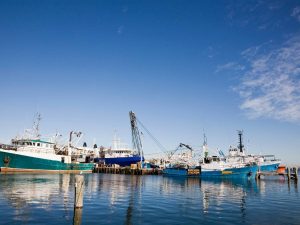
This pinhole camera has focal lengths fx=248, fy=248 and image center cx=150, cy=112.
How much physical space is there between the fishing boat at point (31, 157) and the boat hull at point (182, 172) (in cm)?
3068

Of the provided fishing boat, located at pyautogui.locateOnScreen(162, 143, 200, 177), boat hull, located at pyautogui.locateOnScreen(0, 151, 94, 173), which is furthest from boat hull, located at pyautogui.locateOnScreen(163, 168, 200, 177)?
boat hull, located at pyautogui.locateOnScreen(0, 151, 94, 173)

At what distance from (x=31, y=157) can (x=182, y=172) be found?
43.8 m

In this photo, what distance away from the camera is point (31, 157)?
2507 inches

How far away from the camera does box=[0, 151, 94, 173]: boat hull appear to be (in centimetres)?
5997

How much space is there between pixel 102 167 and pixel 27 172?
35.8m

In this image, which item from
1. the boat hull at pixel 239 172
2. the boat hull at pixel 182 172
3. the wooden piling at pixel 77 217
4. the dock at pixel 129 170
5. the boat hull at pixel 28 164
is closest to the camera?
the wooden piling at pixel 77 217

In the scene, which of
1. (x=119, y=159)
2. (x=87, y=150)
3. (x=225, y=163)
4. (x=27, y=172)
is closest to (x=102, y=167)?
(x=119, y=159)

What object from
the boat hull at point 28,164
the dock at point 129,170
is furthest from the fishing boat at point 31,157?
the dock at point 129,170

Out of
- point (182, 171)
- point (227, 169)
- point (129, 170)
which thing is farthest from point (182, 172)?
point (129, 170)

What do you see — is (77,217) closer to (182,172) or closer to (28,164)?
(28,164)

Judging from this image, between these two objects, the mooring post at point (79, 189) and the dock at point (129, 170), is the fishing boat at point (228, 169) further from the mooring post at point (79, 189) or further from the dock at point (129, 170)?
the mooring post at point (79, 189)

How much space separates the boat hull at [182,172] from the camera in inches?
2913

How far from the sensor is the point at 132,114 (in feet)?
358

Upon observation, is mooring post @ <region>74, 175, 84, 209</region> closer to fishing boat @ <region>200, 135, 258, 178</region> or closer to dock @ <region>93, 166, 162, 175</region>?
fishing boat @ <region>200, 135, 258, 178</region>
